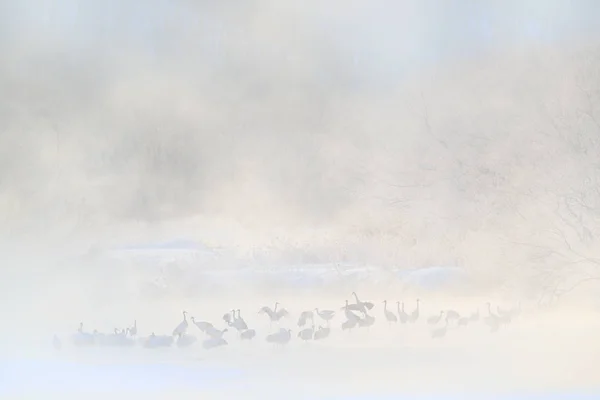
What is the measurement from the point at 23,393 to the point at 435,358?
→ 122 cm

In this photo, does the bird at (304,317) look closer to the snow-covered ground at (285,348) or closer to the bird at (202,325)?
the snow-covered ground at (285,348)

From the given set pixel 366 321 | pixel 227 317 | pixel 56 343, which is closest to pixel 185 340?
pixel 227 317

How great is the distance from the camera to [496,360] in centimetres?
205

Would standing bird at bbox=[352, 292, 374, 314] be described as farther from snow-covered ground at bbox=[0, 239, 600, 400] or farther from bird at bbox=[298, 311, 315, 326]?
bird at bbox=[298, 311, 315, 326]

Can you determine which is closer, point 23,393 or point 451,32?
point 23,393

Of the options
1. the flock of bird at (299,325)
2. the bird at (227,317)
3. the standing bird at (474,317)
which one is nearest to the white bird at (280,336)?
the flock of bird at (299,325)

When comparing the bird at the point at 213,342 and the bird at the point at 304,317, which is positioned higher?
the bird at the point at 304,317

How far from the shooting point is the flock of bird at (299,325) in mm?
2012

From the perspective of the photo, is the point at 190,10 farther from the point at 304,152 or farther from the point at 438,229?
the point at 438,229

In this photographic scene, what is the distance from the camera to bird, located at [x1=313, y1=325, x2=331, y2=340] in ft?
6.68

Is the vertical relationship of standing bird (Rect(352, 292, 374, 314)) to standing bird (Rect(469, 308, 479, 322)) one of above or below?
above

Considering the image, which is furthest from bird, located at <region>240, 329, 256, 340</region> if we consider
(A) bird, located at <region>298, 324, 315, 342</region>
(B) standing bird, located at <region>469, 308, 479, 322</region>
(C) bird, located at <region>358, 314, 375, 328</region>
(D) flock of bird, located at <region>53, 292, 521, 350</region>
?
(B) standing bird, located at <region>469, 308, 479, 322</region>

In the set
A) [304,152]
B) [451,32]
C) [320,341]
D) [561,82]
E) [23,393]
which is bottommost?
[23,393]

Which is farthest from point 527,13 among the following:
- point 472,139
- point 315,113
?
point 315,113
